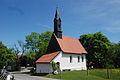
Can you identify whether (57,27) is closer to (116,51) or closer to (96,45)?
(96,45)

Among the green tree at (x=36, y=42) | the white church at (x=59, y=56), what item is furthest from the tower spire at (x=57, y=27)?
the green tree at (x=36, y=42)

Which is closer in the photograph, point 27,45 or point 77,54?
point 77,54

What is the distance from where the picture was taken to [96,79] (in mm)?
19203

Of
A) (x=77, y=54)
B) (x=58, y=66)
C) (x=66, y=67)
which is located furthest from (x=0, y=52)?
(x=77, y=54)

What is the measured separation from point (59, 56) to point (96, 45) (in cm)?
1546

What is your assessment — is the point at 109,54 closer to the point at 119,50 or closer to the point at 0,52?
the point at 119,50

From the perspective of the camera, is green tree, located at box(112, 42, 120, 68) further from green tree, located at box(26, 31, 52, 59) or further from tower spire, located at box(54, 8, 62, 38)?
green tree, located at box(26, 31, 52, 59)

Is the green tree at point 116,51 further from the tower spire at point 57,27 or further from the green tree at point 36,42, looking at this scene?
the green tree at point 36,42

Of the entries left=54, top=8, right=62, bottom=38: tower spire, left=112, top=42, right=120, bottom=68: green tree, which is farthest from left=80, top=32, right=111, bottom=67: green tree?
left=54, top=8, right=62, bottom=38: tower spire

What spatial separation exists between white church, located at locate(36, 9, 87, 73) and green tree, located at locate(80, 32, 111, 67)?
4935 mm

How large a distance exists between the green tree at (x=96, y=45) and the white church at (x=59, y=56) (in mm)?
4935

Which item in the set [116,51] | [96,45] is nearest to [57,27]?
[96,45]

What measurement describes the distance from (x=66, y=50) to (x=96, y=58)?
1250 centimetres

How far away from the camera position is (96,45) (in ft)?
133
